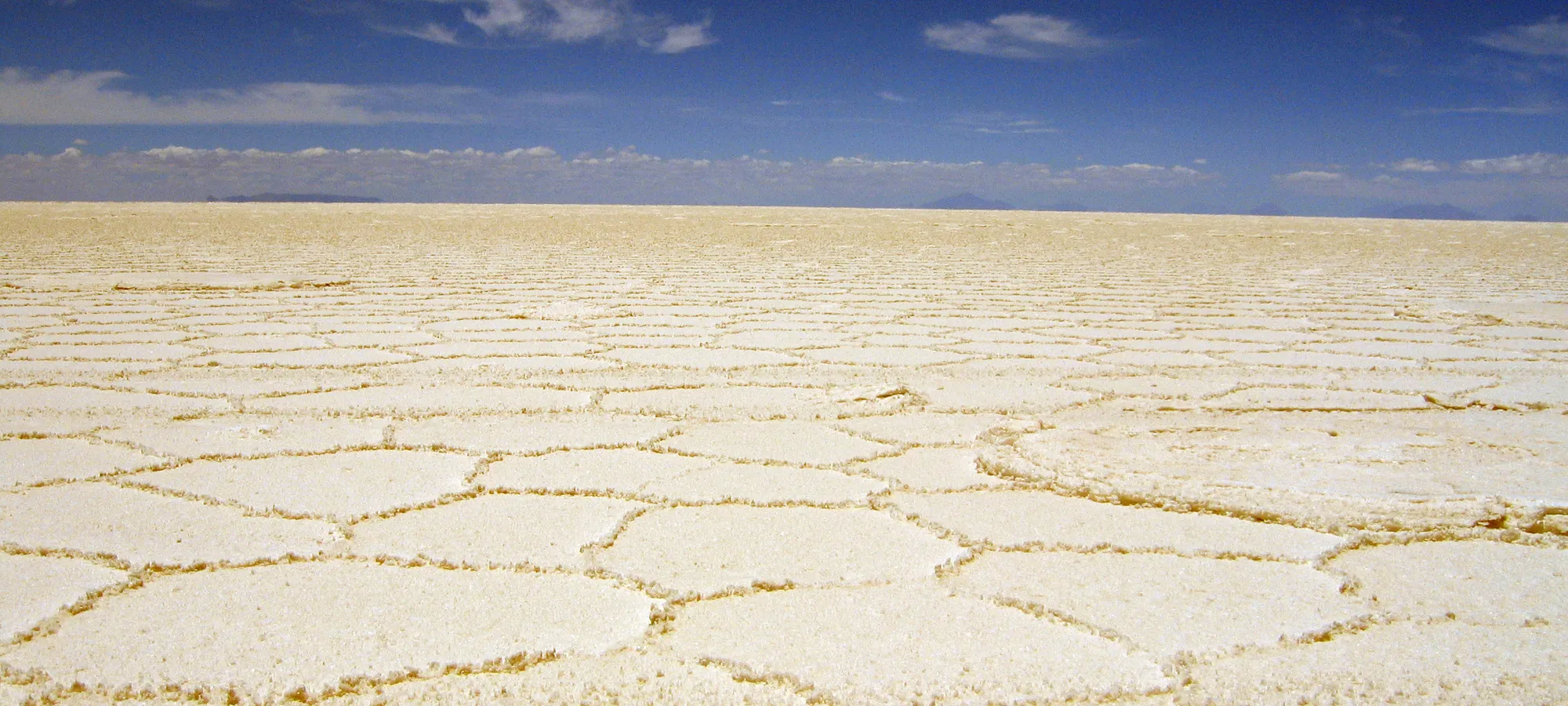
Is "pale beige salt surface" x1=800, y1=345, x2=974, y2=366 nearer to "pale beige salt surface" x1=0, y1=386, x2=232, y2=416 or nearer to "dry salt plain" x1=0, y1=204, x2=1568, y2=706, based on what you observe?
"dry salt plain" x1=0, y1=204, x2=1568, y2=706

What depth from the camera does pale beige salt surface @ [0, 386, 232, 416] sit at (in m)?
2.07

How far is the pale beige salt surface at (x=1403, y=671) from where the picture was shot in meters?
0.96

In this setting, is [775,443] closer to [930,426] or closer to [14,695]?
[930,426]

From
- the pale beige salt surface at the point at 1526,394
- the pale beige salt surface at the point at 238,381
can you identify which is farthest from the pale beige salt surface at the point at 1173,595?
the pale beige salt surface at the point at 238,381

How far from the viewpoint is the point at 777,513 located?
146cm

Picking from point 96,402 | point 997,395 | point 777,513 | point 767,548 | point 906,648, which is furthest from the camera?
point 997,395

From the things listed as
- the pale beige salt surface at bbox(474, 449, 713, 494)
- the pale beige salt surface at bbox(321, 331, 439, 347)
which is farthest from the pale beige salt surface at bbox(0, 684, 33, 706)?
the pale beige salt surface at bbox(321, 331, 439, 347)

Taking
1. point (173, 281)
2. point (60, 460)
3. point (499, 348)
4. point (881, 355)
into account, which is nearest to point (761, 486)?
point (60, 460)

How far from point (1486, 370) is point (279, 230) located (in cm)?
1061

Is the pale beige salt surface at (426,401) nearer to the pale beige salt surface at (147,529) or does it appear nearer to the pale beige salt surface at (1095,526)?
the pale beige salt surface at (147,529)

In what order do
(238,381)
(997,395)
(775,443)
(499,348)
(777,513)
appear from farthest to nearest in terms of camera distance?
1. (499,348)
2. (238,381)
3. (997,395)
4. (775,443)
5. (777,513)

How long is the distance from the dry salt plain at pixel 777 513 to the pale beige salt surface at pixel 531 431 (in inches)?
0.5

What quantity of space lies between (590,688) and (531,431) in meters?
0.99

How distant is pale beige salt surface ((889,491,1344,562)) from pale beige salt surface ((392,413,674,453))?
0.53 m
